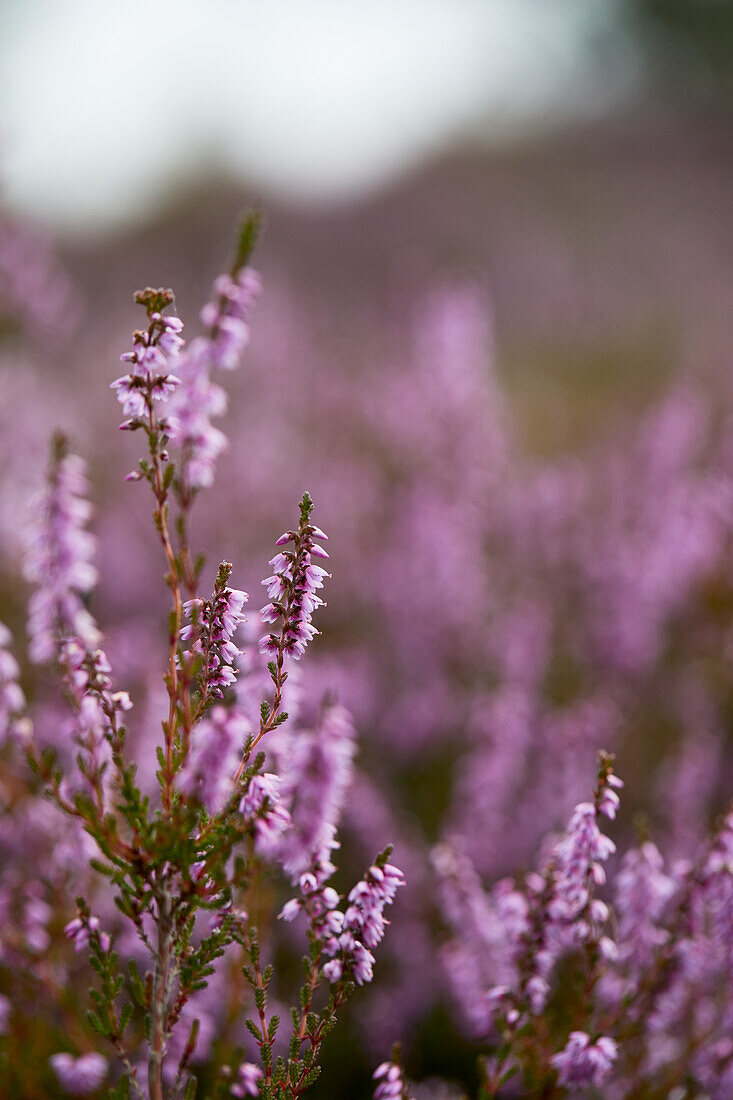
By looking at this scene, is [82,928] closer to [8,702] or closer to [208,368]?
[8,702]

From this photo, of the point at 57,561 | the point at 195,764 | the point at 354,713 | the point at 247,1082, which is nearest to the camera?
the point at 195,764

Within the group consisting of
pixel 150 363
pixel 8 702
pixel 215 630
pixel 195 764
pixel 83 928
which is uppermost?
pixel 150 363

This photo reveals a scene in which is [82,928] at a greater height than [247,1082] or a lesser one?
greater

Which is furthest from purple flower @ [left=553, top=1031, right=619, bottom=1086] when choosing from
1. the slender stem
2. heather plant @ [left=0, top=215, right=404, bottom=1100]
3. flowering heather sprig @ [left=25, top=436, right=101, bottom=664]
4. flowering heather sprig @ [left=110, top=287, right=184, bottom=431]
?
flowering heather sprig @ [left=110, top=287, right=184, bottom=431]

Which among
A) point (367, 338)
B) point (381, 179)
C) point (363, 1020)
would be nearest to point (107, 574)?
point (363, 1020)

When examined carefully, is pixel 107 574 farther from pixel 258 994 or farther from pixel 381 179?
pixel 381 179

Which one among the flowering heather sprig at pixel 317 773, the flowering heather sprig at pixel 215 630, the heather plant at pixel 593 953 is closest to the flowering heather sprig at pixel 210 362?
the flowering heather sprig at pixel 215 630

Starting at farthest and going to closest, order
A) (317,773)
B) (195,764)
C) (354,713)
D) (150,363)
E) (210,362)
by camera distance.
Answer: (354,713)
(317,773)
(210,362)
(150,363)
(195,764)

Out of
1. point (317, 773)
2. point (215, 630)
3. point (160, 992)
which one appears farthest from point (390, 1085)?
point (215, 630)
